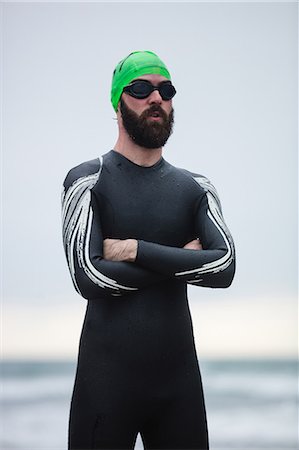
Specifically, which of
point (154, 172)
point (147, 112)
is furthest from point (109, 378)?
point (147, 112)

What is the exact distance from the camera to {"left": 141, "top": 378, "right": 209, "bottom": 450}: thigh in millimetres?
2805

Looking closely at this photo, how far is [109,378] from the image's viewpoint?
279 centimetres

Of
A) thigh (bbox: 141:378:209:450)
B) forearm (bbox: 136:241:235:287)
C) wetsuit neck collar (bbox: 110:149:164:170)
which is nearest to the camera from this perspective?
forearm (bbox: 136:241:235:287)

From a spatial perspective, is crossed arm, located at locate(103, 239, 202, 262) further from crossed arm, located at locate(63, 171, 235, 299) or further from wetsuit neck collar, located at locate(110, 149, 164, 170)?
wetsuit neck collar, located at locate(110, 149, 164, 170)

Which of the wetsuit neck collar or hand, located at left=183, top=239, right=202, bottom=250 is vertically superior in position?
the wetsuit neck collar

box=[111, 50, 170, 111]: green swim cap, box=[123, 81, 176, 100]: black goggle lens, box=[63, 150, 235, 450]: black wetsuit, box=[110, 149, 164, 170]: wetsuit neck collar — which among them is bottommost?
box=[63, 150, 235, 450]: black wetsuit

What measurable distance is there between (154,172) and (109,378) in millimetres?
854

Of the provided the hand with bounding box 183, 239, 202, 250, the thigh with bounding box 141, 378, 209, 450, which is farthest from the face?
the thigh with bounding box 141, 378, 209, 450

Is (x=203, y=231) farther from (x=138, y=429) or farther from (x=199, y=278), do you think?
(x=138, y=429)

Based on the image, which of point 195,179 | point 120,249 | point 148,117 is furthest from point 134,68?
point 120,249

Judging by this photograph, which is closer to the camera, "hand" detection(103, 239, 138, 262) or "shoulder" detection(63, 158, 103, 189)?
"hand" detection(103, 239, 138, 262)

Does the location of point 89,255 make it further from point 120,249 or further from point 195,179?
point 195,179

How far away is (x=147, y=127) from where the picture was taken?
2.90 metres

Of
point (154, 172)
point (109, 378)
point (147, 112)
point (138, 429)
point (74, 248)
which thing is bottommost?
point (138, 429)
